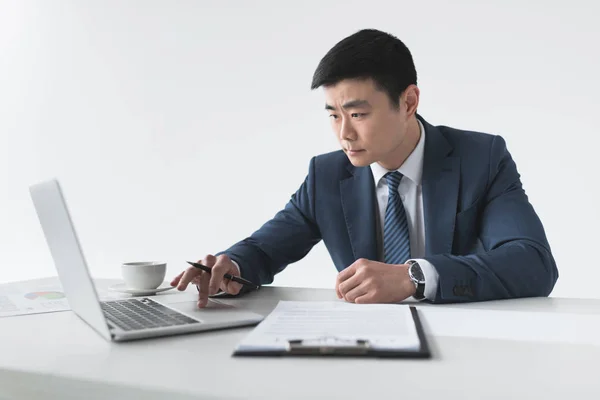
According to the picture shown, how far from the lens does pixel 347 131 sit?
1.59 metres

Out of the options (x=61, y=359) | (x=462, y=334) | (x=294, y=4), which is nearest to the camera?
(x=61, y=359)

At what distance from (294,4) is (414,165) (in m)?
1.95

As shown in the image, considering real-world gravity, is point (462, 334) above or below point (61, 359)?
below

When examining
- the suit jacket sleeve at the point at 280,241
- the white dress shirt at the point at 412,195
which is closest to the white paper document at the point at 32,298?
the suit jacket sleeve at the point at 280,241

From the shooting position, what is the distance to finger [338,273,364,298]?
44.9 inches

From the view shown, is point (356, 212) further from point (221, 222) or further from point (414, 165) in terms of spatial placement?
point (221, 222)

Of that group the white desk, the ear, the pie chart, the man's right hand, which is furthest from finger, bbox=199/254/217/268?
the ear

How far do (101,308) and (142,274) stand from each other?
0.51 meters

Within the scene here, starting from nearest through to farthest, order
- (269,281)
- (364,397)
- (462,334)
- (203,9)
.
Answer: (364,397)
(462,334)
(269,281)
(203,9)

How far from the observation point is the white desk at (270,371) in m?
0.63

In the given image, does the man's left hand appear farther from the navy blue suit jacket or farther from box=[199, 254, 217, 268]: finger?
box=[199, 254, 217, 268]: finger

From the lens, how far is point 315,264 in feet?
11.0

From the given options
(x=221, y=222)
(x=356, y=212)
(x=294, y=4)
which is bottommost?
(x=221, y=222)

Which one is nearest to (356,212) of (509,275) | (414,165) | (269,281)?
(414,165)
